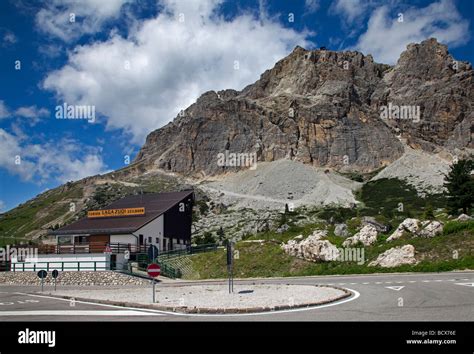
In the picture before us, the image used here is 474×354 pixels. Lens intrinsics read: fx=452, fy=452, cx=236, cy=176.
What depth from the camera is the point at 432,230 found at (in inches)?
1241

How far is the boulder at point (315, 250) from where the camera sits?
3347cm

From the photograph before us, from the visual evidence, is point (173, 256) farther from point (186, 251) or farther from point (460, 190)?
point (460, 190)

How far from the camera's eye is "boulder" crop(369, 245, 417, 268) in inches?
1147

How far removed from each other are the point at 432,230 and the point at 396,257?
13.2 feet

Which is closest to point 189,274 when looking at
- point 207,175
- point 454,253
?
point 454,253

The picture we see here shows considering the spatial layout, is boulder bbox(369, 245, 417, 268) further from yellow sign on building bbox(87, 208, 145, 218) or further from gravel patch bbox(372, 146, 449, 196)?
gravel patch bbox(372, 146, 449, 196)

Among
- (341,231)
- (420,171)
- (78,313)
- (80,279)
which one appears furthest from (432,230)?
(420,171)

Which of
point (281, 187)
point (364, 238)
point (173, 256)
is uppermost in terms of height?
point (281, 187)

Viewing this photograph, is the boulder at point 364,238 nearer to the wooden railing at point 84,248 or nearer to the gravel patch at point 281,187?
the wooden railing at point 84,248

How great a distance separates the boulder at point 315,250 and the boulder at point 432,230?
6213mm

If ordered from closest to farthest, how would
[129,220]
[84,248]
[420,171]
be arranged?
[84,248] < [129,220] < [420,171]

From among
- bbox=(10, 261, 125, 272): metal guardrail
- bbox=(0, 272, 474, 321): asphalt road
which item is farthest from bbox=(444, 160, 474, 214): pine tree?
bbox=(10, 261, 125, 272): metal guardrail

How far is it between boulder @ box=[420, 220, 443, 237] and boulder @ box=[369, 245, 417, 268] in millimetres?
2764

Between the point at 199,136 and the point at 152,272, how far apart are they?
600 ft
